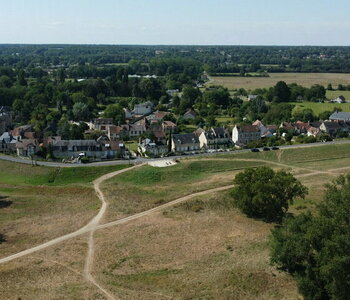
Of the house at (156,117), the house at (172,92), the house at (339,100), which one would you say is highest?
the house at (339,100)

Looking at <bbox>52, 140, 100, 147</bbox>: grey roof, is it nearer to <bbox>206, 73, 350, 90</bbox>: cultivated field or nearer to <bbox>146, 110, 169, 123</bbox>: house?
<bbox>146, 110, 169, 123</bbox>: house

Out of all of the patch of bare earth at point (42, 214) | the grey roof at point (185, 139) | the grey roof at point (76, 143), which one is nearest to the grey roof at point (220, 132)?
the grey roof at point (185, 139)

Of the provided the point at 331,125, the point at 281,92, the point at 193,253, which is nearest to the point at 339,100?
the point at 281,92

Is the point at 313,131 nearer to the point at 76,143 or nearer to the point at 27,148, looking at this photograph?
the point at 76,143

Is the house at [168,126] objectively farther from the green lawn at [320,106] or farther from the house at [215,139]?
the green lawn at [320,106]

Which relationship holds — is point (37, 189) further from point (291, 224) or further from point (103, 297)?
point (291, 224)
